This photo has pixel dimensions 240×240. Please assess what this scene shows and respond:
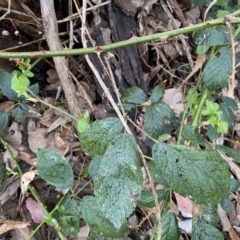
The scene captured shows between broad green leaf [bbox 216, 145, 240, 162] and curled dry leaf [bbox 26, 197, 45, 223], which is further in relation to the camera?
curled dry leaf [bbox 26, 197, 45, 223]

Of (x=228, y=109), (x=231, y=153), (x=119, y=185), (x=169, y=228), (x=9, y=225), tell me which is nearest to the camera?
(x=119, y=185)

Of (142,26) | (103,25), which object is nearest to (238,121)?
(142,26)

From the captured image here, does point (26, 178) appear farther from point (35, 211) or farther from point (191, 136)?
point (191, 136)

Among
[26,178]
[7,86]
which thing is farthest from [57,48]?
[26,178]

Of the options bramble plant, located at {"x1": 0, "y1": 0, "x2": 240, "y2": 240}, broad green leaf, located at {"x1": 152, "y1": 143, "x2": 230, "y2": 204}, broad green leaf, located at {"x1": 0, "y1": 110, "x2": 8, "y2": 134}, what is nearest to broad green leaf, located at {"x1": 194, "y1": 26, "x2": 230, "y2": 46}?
bramble plant, located at {"x1": 0, "y1": 0, "x2": 240, "y2": 240}

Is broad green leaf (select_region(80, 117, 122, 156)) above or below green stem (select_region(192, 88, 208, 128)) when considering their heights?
above

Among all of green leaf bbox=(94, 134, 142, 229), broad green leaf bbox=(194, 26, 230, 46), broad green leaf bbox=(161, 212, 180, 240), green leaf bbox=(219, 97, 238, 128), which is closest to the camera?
green leaf bbox=(94, 134, 142, 229)

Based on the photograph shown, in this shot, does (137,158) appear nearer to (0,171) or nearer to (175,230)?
(175,230)

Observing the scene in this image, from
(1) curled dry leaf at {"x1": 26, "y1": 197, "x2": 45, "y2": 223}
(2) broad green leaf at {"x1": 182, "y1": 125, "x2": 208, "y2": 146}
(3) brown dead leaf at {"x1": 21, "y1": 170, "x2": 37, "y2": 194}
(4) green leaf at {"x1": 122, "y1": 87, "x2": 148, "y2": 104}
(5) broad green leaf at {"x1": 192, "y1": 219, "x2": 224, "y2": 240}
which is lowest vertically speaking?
(5) broad green leaf at {"x1": 192, "y1": 219, "x2": 224, "y2": 240}

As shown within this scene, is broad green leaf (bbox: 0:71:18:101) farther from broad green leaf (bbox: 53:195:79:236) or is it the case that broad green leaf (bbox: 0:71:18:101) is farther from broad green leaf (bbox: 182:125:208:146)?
broad green leaf (bbox: 182:125:208:146)
